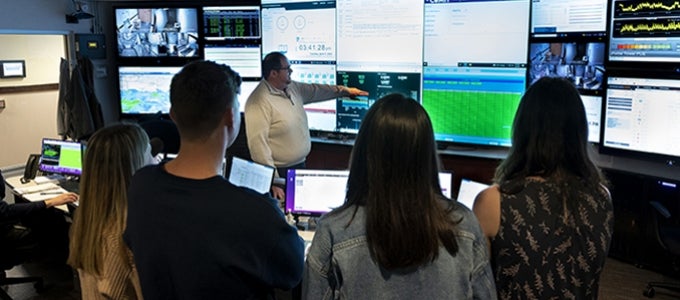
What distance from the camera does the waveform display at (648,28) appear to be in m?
3.47

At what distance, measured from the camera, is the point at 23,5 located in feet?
16.4

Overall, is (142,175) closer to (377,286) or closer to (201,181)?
(201,181)

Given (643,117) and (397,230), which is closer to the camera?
(397,230)

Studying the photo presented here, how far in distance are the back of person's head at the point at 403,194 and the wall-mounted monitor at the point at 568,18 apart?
3.00 meters

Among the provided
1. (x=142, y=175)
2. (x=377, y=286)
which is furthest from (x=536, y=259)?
(x=142, y=175)

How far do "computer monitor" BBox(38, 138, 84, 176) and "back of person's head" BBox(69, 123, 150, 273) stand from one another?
2.56 m

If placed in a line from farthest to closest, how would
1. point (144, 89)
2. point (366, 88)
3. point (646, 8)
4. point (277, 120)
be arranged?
point (144, 89), point (366, 88), point (277, 120), point (646, 8)

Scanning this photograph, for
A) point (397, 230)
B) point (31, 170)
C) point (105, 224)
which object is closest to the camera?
point (397, 230)

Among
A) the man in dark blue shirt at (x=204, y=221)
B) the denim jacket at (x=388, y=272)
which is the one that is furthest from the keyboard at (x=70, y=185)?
the denim jacket at (x=388, y=272)

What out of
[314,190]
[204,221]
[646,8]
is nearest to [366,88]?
[314,190]

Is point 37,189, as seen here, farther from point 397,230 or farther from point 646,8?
point 646,8

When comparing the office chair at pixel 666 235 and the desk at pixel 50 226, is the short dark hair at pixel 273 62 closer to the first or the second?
the desk at pixel 50 226

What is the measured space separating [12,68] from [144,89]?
1.70 m

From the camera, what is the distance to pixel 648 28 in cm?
358
